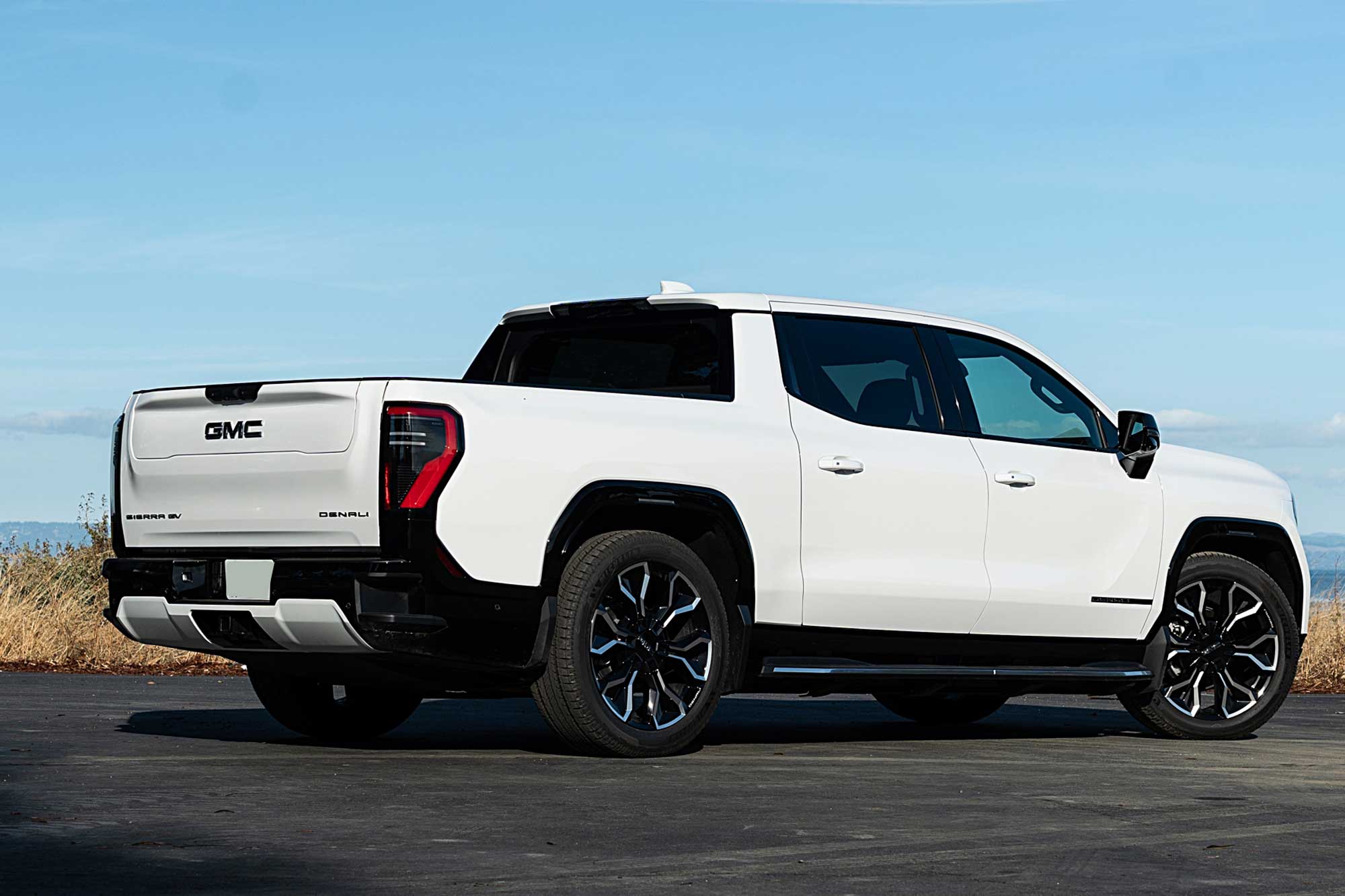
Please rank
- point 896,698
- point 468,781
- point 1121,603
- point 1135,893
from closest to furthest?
point 1135,893
point 468,781
point 1121,603
point 896,698

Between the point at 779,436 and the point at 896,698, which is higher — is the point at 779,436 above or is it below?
above

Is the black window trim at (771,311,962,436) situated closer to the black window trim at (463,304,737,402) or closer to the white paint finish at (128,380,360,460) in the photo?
the black window trim at (463,304,737,402)

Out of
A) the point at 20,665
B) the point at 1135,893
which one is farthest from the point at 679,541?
the point at 20,665

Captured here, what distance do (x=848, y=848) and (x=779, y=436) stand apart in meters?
3.19

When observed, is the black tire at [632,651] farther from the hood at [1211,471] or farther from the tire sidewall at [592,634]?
the hood at [1211,471]

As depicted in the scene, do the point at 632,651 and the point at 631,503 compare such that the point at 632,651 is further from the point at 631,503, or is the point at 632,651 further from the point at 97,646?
the point at 97,646

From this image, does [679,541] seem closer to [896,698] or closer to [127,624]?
[127,624]

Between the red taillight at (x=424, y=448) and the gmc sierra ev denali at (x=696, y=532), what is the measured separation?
12 mm

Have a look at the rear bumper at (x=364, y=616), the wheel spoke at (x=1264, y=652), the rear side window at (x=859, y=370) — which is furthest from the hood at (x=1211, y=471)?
the rear bumper at (x=364, y=616)

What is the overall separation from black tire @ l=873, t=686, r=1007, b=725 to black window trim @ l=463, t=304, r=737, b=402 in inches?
121

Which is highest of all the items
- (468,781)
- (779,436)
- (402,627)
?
(779,436)

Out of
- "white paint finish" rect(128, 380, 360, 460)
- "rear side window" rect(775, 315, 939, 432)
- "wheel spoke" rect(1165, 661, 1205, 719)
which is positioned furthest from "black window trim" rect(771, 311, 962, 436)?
"white paint finish" rect(128, 380, 360, 460)

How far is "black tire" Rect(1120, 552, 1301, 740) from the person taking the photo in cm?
1051

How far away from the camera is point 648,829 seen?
6.34 m
